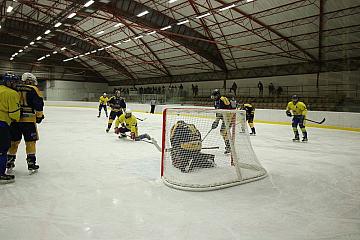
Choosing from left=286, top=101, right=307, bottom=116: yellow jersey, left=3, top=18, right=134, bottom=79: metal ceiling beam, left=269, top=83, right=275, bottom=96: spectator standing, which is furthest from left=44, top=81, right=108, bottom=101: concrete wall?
left=286, top=101, right=307, bottom=116: yellow jersey

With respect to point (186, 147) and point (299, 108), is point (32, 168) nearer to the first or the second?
point (186, 147)

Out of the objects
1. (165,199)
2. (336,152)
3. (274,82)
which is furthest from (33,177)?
(274,82)

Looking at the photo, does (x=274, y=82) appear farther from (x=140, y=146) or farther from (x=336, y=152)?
(x=140, y=146)

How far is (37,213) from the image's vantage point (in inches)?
109

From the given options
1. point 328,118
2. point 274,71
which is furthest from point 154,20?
point 328,118

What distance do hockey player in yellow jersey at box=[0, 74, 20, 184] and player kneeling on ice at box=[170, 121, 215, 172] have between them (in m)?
2.17

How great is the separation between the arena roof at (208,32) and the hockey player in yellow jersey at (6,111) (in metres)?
12.5

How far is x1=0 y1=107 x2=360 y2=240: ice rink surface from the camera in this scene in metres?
2.48

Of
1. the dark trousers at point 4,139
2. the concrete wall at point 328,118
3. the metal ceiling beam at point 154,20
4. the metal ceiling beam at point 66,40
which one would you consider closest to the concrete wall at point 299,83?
the concrete wall at point 328,118

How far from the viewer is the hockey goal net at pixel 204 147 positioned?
4191 mm

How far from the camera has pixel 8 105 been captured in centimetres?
351

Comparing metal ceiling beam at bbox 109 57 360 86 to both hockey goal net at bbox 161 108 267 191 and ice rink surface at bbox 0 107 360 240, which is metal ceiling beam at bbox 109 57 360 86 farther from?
ice rink surface at bbox 0 107 360 240

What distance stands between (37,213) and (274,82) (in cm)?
2290

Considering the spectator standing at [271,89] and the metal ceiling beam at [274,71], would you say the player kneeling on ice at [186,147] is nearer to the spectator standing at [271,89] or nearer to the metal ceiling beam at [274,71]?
the metal ceiling beam at [274,71]
